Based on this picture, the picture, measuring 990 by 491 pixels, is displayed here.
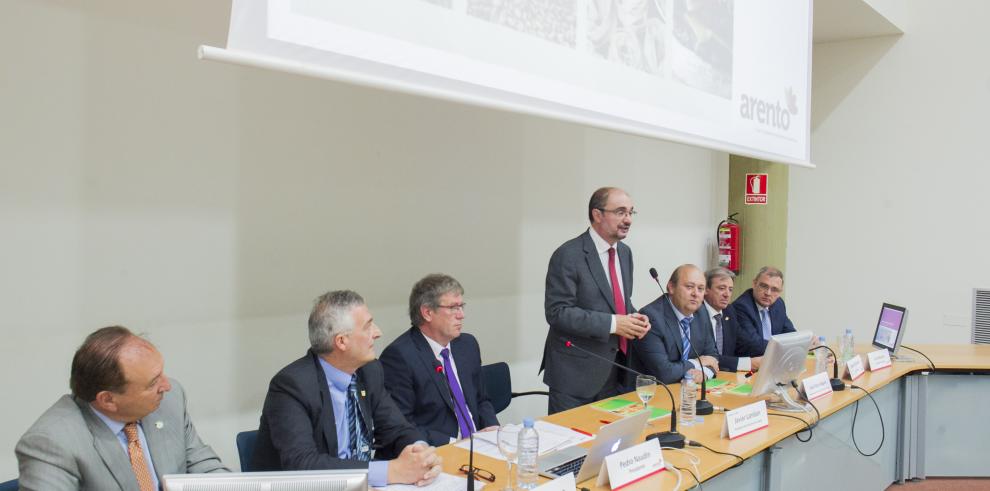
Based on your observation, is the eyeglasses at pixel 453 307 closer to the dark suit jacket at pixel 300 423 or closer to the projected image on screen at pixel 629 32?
the dark suit jacket at pixel 300 423

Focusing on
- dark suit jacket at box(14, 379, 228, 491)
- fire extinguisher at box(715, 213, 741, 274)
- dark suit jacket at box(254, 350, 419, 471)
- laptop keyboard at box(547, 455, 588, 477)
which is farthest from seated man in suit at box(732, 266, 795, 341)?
dark suit jacket at box(14, 379, 228, 491)

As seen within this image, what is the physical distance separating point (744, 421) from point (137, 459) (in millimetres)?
1866

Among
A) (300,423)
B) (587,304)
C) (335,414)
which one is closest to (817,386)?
(587,304)

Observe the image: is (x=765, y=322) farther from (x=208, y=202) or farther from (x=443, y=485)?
(x=208, y=202)

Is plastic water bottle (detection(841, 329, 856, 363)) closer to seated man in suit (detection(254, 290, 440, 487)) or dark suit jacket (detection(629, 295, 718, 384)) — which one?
dark suit jacket (detection(629, 295, 718, 384))

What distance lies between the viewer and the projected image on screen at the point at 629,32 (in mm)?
2678

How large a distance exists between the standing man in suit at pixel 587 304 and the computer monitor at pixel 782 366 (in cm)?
54

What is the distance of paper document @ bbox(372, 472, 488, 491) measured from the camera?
1.92 meters

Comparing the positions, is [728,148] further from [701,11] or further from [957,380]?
[957,380]

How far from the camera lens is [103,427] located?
173 centimetres

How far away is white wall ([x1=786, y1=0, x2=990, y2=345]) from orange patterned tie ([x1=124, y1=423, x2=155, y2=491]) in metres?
5.50

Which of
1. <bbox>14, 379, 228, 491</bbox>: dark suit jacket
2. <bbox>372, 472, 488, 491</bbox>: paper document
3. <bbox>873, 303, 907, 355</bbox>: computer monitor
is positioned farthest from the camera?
<bbox>873, 303, 907, 355</bbox>: computer monitor

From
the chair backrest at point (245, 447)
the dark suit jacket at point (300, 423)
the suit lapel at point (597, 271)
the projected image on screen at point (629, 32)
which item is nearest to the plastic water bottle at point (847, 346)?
the suit lapel at point (597, 271)

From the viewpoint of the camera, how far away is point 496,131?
4211 mm
